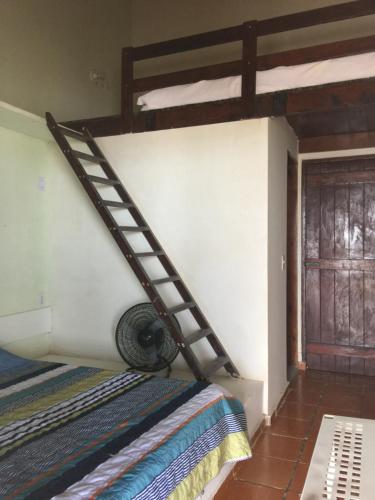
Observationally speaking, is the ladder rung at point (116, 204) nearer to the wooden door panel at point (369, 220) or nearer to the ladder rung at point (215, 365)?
the ladder rung at point (215, 365)

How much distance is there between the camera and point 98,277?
3.72 metres

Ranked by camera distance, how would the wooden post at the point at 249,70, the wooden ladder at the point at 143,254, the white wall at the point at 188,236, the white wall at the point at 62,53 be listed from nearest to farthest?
1. the wooden ladder at the point at 143,254
2. the wooden post at the point at 249,70
3. the white wall at the point at 188,236
4. the white wall at the point at 62,53

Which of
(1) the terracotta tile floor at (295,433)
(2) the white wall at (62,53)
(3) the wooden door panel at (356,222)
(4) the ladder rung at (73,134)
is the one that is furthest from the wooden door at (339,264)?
(2) the white wall at (62,53)

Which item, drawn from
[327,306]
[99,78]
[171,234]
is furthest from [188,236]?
[99,78]

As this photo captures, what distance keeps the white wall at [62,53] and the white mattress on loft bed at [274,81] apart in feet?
3.06

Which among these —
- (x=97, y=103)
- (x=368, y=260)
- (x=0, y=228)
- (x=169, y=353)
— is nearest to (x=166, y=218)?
(x=169, y=353)

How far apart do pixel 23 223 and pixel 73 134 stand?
0.86 metres

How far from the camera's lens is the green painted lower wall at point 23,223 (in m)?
3.45

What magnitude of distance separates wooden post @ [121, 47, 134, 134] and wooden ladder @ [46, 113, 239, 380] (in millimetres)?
313

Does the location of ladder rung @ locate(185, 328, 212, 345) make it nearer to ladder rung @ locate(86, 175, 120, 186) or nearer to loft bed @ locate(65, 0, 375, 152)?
ladder rung @ locate(86, 175, 120, 186)

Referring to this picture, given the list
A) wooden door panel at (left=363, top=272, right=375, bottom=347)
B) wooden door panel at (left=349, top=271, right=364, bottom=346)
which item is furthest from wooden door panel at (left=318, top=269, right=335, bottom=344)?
wooden door panel at (left=363, top=272, right=375, bottom=347)

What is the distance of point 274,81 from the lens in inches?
120

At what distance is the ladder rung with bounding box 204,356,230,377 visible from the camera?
287 cm

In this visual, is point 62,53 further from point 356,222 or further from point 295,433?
point 295,433
